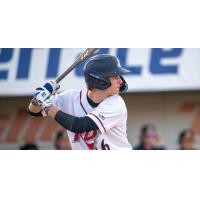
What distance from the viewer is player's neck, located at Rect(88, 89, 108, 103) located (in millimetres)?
3344

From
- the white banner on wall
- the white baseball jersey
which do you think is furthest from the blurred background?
the white baseball jersey

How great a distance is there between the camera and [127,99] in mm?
6047

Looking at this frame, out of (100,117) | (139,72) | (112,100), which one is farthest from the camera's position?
(139,72)

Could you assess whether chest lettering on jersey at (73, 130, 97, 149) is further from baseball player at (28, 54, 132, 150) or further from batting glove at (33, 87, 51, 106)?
batting glove at (33, 87, 51, 106)

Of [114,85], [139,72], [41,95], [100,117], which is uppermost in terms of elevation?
[139,72]

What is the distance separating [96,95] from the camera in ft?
11.1

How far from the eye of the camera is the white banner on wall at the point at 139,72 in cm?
536

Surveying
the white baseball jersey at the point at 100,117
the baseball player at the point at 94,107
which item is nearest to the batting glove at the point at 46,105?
the baseball player at the point at 94,107

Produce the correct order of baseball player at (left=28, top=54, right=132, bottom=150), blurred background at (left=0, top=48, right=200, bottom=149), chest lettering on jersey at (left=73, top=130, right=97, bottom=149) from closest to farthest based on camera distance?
1. baseball player at (left=28, top=54, right=132, bottom=150)
2. chest lettering on jersey at (left=73, top=130, right=97, bottom=149)
3. blurred background at (left=0, top=48, right=200, bottom=149)

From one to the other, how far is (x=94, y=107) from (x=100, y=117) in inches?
6.7

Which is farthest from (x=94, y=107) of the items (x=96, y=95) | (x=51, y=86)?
(x=51, y=86)

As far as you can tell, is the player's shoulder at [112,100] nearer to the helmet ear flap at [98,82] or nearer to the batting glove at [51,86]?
the helmet ear flap at [98,82]

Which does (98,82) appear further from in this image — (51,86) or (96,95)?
(51,86)
